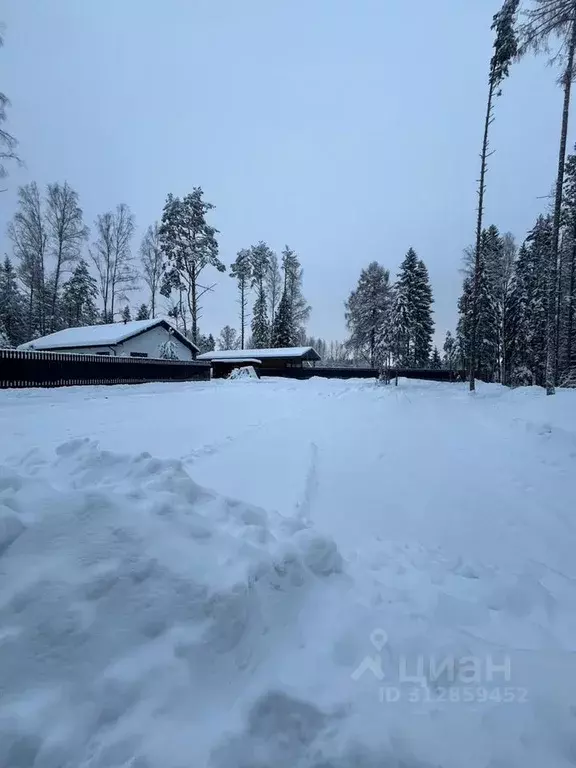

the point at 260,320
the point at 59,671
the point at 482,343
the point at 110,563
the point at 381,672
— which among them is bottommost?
the point at 381,672

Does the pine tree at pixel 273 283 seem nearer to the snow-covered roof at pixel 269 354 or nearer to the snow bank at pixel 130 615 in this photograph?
the snow-covered roof at pixel 269 354

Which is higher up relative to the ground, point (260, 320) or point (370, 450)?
point (260, 320)

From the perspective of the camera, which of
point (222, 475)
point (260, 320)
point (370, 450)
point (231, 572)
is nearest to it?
point (231, 572)

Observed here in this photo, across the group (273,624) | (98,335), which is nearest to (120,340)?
(98,335)

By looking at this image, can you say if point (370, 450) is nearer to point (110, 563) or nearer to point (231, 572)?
point (231, 572)

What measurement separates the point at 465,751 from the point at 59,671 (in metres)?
1.75

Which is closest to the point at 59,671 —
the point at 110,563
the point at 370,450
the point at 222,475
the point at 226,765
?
the point at 110,563

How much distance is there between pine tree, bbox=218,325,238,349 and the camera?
69.0 m

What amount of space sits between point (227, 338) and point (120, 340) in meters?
47.2

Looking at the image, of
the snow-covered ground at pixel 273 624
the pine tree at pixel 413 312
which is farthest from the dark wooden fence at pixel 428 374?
the snow-covered ground at pixel 273 624

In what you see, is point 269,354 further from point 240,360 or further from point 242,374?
point 242,374

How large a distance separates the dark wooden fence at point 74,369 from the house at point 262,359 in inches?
464

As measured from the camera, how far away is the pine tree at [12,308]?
32688 mm

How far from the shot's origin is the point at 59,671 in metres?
1.56
